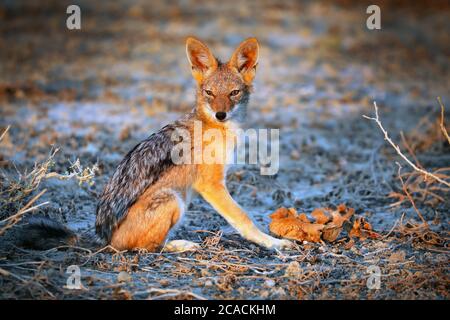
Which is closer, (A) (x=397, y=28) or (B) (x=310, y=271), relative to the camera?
(B) (x=310, y=271)

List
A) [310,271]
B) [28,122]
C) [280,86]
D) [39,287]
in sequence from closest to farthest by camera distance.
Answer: [39,287] → [310,271] → [28,122] → [280,86]

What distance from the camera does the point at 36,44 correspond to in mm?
16797

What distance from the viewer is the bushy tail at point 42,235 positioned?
575 cm

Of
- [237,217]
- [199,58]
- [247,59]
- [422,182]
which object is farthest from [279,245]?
[422,182]

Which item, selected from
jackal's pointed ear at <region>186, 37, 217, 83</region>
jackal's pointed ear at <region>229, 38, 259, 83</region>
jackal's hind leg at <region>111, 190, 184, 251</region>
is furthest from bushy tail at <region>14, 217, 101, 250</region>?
jackal's pointed ear at <region>229, 38, 259, 83</region>

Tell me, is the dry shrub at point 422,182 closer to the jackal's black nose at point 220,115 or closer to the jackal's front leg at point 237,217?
the jackal's front leg at point 237,217

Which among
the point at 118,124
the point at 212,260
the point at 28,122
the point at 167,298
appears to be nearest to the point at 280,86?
the point at 118,124

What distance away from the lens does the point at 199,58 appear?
276 inches

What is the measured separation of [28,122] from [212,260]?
630 centimetres

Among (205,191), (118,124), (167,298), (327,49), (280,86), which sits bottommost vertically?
(167,298)

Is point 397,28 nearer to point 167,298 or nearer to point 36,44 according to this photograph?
point 36,44

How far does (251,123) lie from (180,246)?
5754mm

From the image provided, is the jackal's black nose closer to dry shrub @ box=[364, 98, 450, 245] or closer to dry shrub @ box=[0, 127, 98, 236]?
dry shrub @ box=[0, 127, 98, 236]

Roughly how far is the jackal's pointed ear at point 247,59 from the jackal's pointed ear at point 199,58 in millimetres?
257
